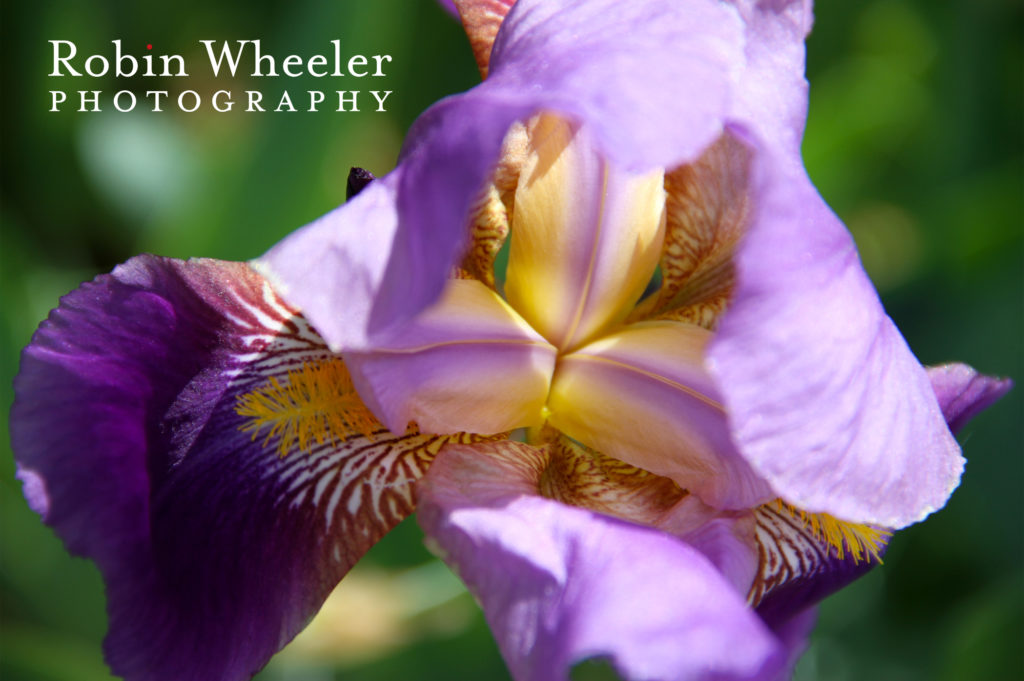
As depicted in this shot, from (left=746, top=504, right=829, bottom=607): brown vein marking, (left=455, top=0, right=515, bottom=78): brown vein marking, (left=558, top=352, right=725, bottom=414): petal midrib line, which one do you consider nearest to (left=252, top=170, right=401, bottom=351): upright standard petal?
(left=558, top=352, right=725, bottom=414): petal midrib line

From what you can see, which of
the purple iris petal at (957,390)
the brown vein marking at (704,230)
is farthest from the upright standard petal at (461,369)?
the purple iris petal at (957,390)

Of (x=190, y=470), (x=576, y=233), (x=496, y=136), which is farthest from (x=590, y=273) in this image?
(x=190, y=470)

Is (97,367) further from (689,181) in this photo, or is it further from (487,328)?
(689,181)

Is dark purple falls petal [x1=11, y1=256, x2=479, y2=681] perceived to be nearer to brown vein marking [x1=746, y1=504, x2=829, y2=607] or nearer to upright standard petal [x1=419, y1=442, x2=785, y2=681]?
upright standard petal [x1=419, y1=442, x2=785, y2=681]

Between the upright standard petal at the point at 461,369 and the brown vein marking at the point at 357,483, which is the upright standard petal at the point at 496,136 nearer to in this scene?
the upright standard petal at the point at 461,369

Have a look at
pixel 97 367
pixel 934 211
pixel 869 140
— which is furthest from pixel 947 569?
pixel 97 367
